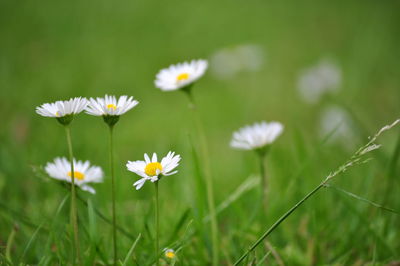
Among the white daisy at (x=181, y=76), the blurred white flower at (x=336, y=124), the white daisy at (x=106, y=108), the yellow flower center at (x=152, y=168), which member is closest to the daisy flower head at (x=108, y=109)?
the white daisy at (x=106, y=108)

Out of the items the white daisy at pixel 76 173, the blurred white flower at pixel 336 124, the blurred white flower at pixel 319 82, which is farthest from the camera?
the blurred white flower at pixel 319 82

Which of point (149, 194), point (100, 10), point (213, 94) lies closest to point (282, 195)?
point (149, 194)

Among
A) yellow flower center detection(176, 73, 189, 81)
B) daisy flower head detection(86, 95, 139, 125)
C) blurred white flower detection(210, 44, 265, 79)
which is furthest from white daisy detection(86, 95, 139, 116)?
blurred white flower detection(210, 44, 265, 79)

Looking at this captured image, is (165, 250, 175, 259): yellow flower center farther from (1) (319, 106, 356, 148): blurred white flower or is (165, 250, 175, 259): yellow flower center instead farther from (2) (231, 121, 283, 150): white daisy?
(1) (319, 106, 356, 148): blurred white flower

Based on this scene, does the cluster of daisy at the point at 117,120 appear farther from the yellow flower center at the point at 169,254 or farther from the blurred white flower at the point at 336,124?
the blurred white flower at the point at 336,124

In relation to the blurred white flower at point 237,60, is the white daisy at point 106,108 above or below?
below

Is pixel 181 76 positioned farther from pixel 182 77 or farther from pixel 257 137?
pixel 257 137

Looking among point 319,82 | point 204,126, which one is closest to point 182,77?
point 204,126
